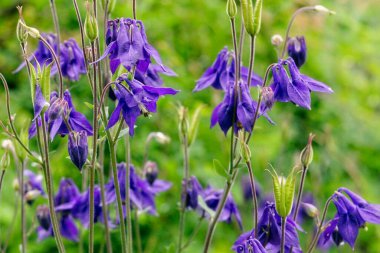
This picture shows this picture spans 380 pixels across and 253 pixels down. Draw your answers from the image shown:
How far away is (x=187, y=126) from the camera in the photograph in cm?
244

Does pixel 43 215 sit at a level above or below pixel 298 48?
below

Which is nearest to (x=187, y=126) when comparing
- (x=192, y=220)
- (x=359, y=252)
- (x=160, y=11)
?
(x=192, y=220)

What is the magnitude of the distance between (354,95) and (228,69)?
9.83ft

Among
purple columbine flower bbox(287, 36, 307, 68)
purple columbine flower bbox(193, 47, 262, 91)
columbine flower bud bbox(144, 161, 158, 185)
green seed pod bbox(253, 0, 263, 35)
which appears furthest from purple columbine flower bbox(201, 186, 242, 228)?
green seed pod bbox(253, 0, 263, 35)

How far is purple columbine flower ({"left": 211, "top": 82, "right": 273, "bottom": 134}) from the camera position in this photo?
2.09m

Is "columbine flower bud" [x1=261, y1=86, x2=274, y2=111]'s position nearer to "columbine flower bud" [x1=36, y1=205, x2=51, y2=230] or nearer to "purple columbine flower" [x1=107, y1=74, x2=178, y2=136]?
"purple columbine flower" [x1=107, y1=74, x2=178, y2=136]

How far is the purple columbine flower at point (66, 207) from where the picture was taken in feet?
8.48

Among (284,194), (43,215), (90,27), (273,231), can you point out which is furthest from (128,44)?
(43,215)

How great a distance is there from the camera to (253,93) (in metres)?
4.54

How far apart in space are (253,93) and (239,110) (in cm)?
245

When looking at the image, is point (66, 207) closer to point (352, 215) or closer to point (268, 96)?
point (268, 96)

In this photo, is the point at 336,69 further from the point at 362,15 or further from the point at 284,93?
the point at 284,93

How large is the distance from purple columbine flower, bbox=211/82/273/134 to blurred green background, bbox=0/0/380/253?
1.78 meters

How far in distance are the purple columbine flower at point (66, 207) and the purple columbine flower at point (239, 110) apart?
2.30ft
